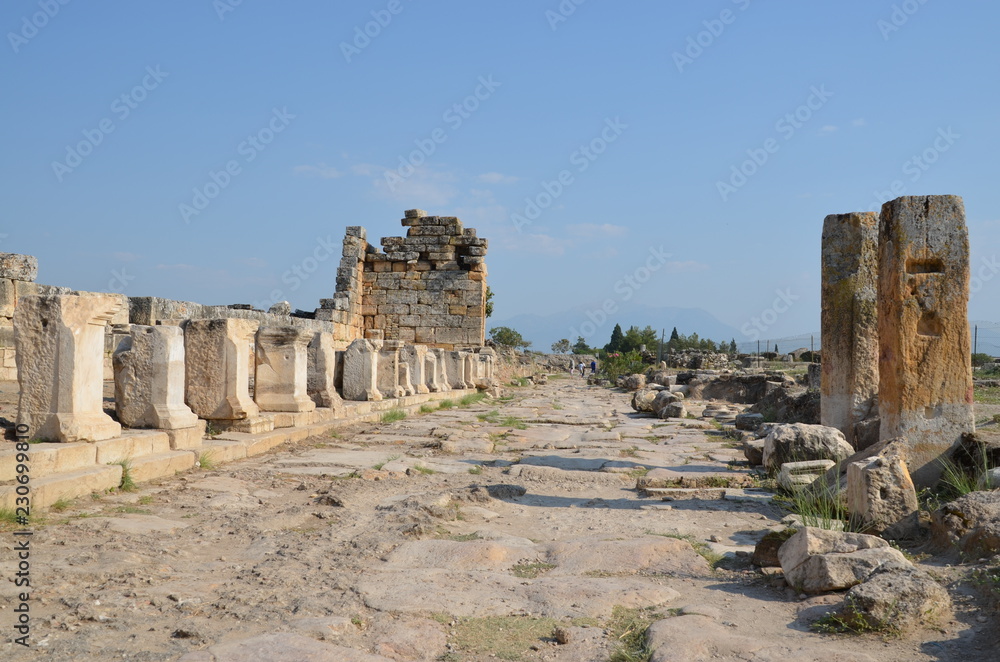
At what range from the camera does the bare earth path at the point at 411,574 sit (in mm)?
2561

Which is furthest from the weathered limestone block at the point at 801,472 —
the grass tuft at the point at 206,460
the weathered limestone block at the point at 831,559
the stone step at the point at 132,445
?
the stone step at the point at 132,445

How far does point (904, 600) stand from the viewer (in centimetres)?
277

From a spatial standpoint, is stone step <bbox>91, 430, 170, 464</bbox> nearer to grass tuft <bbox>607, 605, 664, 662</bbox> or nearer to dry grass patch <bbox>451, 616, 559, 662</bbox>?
dry grass patch <bbox>451, 616, 559, 662</bbox>

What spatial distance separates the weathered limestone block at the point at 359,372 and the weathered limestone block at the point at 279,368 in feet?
9.09

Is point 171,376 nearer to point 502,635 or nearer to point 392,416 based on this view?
point 502,635

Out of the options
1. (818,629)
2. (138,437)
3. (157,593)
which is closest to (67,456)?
(138,437)

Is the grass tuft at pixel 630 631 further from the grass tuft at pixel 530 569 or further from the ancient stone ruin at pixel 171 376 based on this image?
the ancient stone ruin at pixel 171 376

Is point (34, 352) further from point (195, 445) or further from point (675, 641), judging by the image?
point (675, 641)

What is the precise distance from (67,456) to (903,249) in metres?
5.61

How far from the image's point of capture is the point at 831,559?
310 cm

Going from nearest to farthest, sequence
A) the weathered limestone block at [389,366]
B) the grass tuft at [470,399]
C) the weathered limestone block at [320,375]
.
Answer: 1. the weathered limestone block at [320,375]
2. the weathered limestone block at [389,366]
3. the grass tuft at [470,399]

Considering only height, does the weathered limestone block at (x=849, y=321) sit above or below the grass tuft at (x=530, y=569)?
above

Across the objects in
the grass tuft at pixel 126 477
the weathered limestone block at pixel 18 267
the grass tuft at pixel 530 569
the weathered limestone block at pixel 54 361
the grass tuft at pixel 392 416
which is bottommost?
the grass tuft at pixel 530 569

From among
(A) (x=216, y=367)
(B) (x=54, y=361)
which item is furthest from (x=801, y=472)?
(B) (x=54, y=361)
